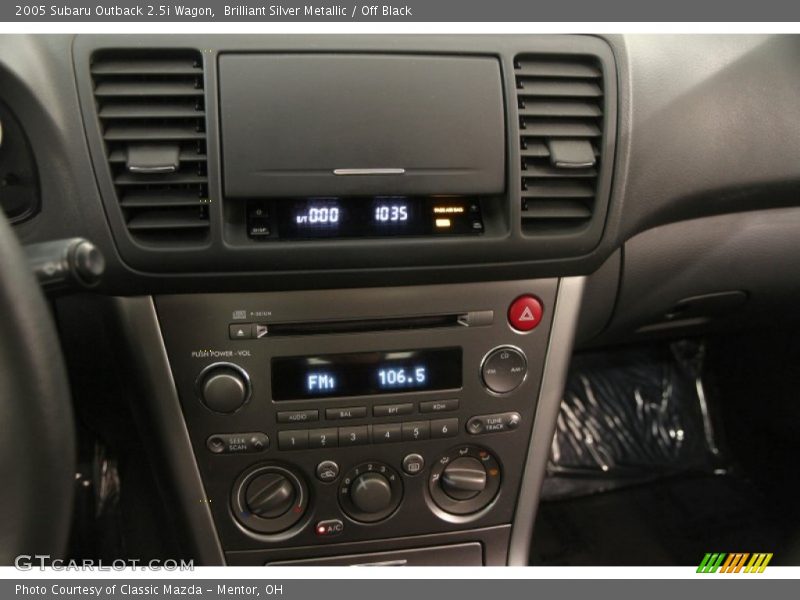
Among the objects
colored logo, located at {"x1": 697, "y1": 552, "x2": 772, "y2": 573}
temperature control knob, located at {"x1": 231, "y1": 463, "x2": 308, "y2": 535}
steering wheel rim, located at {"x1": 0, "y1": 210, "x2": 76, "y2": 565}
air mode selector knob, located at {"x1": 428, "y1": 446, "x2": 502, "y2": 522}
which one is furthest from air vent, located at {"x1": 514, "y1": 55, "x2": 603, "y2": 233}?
colored logo, located at {"x1": 697, "y1": 552, "x2": 772, "y2": 573}

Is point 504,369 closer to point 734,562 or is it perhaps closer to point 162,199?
point 162,199

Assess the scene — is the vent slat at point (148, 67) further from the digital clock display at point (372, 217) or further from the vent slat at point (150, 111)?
the digital clock display at point (372, 217)

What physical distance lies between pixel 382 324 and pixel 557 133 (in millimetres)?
347

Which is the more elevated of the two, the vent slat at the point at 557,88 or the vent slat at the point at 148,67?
the vent slat at the point at 148,67

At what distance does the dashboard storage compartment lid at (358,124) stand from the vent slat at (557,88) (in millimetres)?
40

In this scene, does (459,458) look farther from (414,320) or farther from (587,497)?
(587,497)

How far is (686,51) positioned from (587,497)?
1.04 meters

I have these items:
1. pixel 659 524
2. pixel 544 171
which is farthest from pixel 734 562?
pixel 544 171

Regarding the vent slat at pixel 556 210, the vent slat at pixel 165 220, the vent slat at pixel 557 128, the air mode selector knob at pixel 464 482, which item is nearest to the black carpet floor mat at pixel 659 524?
the air mode selector knob at pixel 464 482

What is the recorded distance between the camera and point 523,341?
1.15 meters

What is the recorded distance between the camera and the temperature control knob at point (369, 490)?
1.13m

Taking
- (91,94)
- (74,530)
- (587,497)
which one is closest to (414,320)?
(91,94)

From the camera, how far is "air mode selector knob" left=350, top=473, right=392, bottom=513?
1.12 meters
